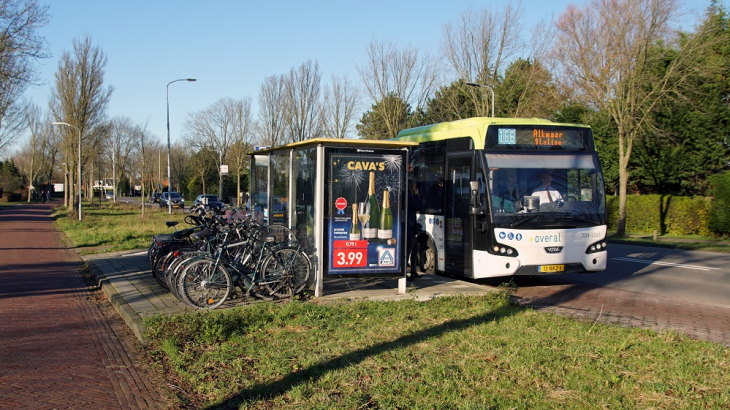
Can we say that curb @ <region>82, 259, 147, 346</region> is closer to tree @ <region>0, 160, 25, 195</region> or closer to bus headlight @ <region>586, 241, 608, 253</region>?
bus headlight @ <region>586, 241, 608, 253</region>

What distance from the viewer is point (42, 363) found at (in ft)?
20.0

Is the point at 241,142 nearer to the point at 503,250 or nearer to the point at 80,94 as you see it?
the point at 80,94

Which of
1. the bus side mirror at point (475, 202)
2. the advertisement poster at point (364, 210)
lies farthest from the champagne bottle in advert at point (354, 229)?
the bus side mirror at point (475, 202)

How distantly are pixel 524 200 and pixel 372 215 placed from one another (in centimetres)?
288

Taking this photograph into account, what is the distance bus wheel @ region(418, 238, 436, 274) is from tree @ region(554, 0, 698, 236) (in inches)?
637

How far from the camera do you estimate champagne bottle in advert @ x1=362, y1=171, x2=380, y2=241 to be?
916 centimetres

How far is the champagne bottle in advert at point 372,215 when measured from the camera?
9164 mm

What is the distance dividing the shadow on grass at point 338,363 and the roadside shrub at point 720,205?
69.0 feet

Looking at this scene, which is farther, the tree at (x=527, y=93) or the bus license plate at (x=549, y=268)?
the tree at (x=527, y=93)

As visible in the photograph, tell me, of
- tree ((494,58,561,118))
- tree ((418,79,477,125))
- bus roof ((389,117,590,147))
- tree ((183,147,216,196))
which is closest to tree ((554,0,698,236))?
tree ((494,58,561,118))

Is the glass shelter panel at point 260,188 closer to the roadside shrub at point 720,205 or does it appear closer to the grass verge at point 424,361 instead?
the grass verge at point 424,361

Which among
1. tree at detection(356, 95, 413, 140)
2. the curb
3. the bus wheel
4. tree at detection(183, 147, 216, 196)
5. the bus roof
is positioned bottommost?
the curb

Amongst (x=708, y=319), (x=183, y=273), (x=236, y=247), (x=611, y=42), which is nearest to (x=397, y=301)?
(x=236, y=247)

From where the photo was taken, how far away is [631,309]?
9.24m
